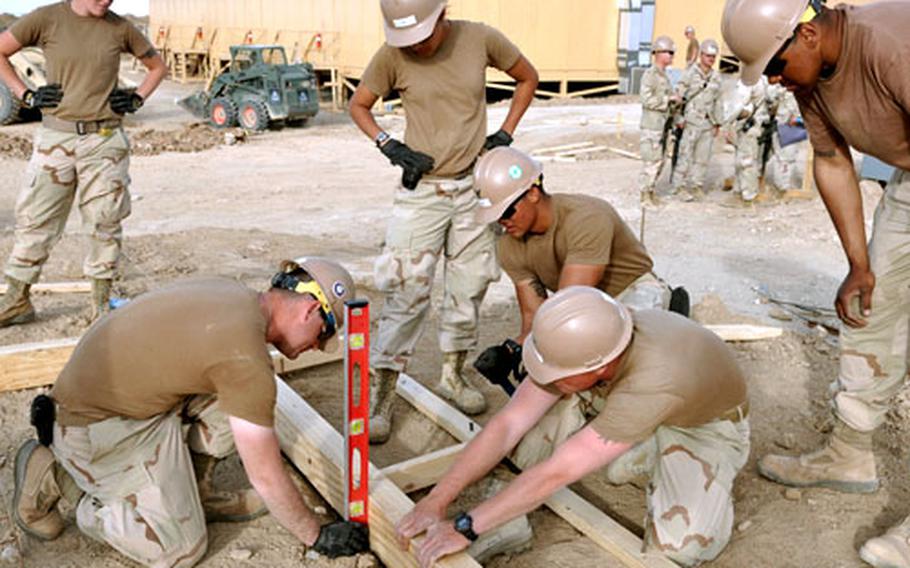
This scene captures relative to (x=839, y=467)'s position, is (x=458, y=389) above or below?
below

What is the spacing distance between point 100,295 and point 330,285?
3.02m

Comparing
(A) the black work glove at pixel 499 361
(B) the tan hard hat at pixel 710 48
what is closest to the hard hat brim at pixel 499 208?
(A) the black work glove at pixel 499 361

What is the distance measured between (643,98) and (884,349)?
25.6ft

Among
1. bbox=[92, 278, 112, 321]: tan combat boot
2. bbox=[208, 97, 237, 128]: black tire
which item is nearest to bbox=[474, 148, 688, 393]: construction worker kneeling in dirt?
bbox=[92, 278, 112, 321]: tan combat boot

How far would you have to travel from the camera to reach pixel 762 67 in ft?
9.16

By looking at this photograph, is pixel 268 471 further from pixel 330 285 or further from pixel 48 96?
pixel 48 96

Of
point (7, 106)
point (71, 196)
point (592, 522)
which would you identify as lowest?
point (7, 106)

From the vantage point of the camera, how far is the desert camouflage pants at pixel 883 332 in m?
3.21

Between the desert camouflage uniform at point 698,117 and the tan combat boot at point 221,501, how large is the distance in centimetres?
888

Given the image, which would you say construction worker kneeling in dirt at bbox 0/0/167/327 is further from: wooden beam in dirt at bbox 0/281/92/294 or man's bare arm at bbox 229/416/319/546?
man's bare arm at bbox 229/416/319/546

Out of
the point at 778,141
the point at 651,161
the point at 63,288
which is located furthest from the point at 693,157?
the point at 63,288

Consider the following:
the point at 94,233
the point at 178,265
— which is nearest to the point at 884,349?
the point at 94,233

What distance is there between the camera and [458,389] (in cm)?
438

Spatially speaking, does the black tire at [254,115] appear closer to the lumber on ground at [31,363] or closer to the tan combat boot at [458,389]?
the lumber on ground at [31,363]
